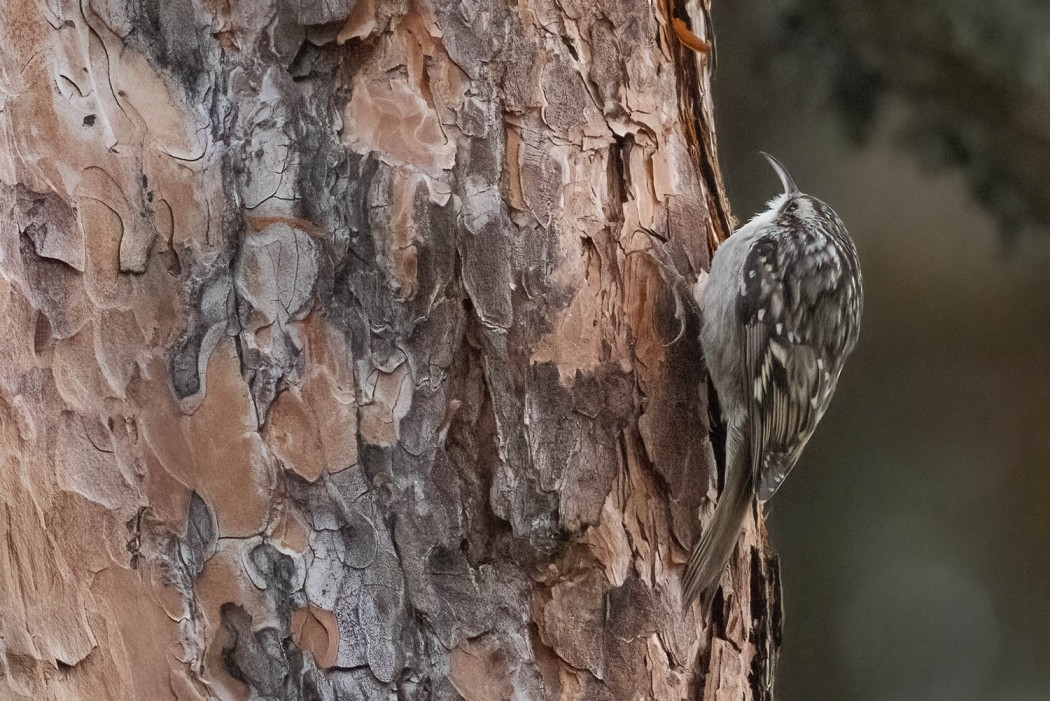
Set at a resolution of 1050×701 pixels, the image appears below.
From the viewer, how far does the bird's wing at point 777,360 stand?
50.1 inches

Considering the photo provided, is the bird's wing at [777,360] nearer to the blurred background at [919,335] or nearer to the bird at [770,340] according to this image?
the bird at [770,340]

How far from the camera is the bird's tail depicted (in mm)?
1061

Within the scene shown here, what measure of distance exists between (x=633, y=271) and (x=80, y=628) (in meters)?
0.70

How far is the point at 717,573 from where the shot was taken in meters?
1.07

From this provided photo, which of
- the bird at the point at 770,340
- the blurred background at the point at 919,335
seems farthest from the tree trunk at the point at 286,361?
the blurred background at the point at 919,335

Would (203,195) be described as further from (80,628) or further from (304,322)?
(80,628)

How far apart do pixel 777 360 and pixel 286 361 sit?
0.76 metres

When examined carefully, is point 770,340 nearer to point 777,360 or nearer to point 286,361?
point 777,360

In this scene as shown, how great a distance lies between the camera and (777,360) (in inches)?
53.4

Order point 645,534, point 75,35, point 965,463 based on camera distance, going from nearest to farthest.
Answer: point 75,35
point 645,534
point 965,463

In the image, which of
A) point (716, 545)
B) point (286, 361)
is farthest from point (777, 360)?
point (286, 361)

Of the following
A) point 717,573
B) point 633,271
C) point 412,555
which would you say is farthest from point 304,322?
point 717,573

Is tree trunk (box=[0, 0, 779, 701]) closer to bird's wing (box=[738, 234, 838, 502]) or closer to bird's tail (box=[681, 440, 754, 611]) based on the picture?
bird's tail (box=[681, 440, 754, 611])

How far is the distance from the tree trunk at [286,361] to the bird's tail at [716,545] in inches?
6.1
